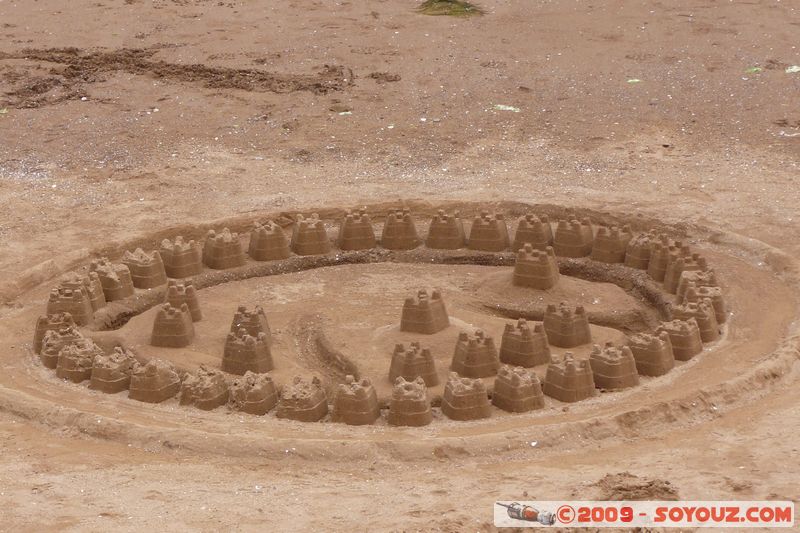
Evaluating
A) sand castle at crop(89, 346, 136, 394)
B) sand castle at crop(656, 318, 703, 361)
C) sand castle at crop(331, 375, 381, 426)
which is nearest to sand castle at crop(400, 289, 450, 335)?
sand castle at crop(331, 375, 381, 426)

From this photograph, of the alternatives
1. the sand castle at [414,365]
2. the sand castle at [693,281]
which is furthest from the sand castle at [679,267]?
the sand castle at [414,365]

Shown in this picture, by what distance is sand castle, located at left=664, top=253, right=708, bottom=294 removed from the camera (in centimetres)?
907

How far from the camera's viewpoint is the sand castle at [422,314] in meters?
8.33

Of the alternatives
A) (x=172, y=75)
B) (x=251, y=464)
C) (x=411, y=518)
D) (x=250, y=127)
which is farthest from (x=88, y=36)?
(x=411, y=518)

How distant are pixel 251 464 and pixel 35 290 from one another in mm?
3455

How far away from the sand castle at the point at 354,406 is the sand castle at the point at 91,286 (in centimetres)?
243

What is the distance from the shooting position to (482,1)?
1558 centimetres

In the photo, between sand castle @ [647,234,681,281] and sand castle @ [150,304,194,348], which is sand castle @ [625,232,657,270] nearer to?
sand castle @ [647,234,681,281]

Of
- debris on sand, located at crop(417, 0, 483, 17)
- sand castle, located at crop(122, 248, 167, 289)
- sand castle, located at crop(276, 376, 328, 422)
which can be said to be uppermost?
debris on sand, located at crop(417, 0, 483, 17)

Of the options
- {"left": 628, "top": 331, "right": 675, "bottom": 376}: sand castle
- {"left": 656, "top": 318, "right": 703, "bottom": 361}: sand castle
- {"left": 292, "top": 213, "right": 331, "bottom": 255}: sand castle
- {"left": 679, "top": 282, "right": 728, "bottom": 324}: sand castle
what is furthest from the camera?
{"left": 292, "top": 213, "right": 331, "bottom": 255}: sand castle

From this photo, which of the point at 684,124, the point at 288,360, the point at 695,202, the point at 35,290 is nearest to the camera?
the point at 288,360

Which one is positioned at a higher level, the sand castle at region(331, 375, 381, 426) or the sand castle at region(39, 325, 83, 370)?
the sand castle at region(331, 375, 381, 426)

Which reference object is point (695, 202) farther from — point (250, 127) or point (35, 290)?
point (35, 290)

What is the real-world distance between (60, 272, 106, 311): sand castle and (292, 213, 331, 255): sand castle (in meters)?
→ 1.56
